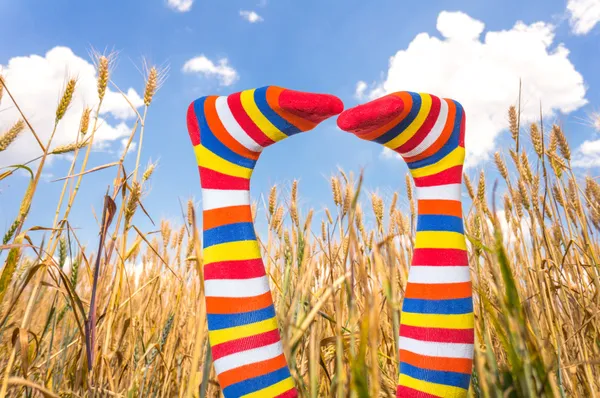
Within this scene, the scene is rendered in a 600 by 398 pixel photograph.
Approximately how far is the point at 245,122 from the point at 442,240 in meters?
0.43

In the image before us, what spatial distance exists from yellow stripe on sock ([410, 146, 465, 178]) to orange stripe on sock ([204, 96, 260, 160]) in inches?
13.1

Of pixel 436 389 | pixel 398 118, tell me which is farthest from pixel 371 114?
pixel 436 389

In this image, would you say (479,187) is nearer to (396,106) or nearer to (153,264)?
(396,106)

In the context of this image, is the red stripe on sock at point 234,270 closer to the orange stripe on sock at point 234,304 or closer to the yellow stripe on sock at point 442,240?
the orange stripe on sock at point 234,304

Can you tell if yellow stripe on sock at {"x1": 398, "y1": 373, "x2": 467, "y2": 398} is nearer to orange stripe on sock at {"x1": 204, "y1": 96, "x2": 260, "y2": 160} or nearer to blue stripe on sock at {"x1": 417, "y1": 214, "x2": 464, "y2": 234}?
blue stripe on sock at {"x1": 417, "y1": 214, "x2": 464, "y2": 234}

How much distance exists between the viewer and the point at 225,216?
846 millimetres

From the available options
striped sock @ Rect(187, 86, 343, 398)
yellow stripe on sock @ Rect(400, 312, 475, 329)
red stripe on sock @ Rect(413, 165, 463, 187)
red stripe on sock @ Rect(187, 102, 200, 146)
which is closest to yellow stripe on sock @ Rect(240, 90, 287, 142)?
striped sock @ Rect(187, 86, 343, 398)

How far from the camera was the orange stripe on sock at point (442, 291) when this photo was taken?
0.84 meters

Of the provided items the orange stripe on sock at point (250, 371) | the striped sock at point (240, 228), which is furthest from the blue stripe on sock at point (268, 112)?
the orange stripe on sock at point (250, 371)

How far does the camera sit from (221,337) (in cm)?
80

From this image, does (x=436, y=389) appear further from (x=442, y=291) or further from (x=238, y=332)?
(x=238, y=332)

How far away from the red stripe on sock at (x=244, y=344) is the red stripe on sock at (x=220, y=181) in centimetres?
27

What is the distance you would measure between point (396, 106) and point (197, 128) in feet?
1.24

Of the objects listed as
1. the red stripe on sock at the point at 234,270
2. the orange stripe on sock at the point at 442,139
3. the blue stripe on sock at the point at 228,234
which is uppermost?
the orange stripe on sock at the point at 442,139
